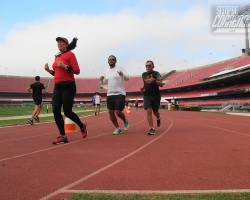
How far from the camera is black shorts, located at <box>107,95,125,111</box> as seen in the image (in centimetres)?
961

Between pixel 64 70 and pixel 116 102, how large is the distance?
2071mm

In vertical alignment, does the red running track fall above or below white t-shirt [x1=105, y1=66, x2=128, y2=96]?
below

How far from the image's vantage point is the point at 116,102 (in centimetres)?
962

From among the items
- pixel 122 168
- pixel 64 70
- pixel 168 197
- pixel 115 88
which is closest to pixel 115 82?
pixel 115 88

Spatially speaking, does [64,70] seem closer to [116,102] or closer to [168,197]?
[116,102]

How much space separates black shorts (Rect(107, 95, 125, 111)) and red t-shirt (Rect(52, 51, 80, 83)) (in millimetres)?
1864

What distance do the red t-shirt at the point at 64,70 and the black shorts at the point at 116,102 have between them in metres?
1.86

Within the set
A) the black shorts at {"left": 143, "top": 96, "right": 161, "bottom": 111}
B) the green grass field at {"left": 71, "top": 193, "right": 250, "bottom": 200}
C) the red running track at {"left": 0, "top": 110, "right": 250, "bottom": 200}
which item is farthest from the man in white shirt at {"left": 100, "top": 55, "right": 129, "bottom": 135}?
the green grass field at {"left": 71, "top": 193, "right": 250, "bottom": 200}

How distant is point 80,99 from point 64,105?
340 feet

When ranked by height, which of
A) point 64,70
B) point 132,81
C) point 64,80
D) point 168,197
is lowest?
point 168,197

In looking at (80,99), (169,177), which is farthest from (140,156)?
(80,99)

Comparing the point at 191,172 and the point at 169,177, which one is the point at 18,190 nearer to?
the point at 169,177

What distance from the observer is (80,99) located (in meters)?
111

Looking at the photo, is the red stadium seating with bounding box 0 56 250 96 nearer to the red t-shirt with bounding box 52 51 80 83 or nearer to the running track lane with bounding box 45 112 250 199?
the red t-shirt with bounding box 52 51 80 83
